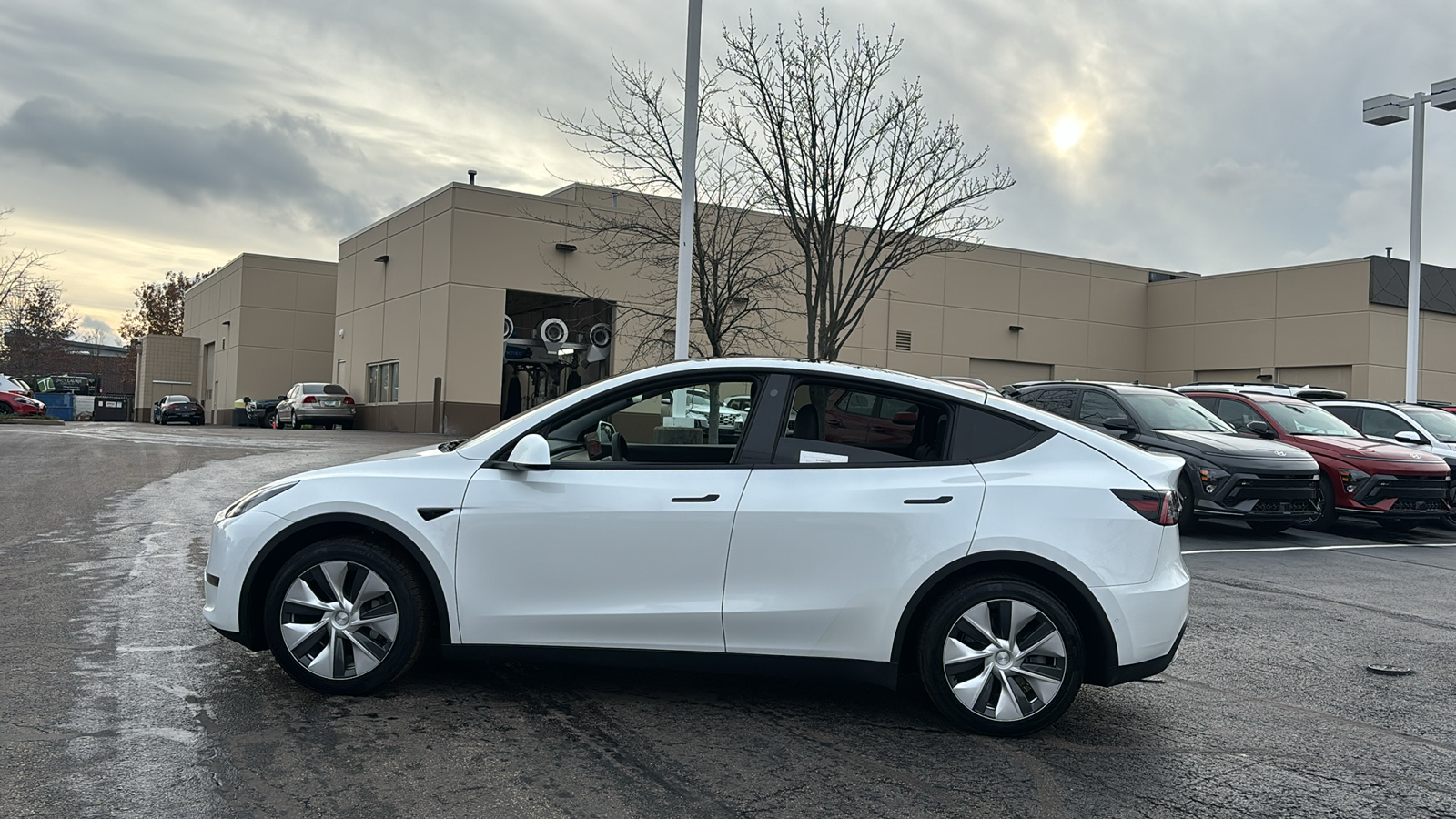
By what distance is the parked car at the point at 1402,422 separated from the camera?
592 inches

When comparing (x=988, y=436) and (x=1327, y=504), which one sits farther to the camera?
(x=1327, y=504)

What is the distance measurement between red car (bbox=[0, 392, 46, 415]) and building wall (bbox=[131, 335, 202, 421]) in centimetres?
2291

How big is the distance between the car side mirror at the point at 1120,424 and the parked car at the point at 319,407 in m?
32.7

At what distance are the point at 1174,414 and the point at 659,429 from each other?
971 centimetres

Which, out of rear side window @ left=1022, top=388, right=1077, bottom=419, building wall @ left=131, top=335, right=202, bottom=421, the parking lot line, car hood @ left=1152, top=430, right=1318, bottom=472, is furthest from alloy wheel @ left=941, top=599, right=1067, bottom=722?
building wall @ left=131, top=335, right=202, bottom=421

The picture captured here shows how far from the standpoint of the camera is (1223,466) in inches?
469

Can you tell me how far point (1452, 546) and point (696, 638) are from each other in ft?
40.1

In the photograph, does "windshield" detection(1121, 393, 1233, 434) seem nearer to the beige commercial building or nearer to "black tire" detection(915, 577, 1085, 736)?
"black tire" detection(915, 577, 1085, 736)

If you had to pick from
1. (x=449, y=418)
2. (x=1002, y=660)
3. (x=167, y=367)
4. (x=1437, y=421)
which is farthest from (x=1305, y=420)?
(x=167, y=367)

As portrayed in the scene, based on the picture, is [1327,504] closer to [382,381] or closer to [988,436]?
[988,436]

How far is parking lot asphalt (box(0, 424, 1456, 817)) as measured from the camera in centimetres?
383

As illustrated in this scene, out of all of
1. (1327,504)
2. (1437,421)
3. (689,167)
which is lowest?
(1327,504)

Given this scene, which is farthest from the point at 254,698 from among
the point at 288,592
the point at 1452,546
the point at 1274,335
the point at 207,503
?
the point at 1274,335

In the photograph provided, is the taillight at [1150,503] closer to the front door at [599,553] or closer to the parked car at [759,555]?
the parked car at [759,555]
